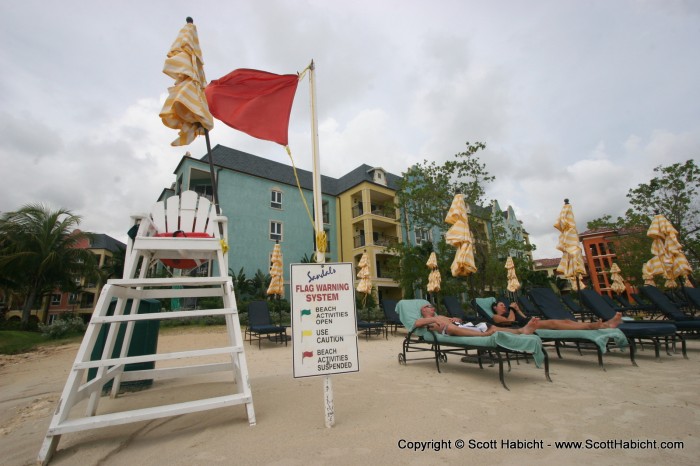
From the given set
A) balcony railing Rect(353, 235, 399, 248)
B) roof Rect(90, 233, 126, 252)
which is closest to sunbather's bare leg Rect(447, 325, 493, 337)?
balcony railing Rect(353, 235, 399, 248)

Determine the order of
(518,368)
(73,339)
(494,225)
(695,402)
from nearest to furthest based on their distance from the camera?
(695,402), (518,368), (73,339), (494,225)

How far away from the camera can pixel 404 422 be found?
9.01ft

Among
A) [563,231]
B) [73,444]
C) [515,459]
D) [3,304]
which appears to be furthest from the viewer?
[3,304]

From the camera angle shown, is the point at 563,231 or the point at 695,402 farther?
the point at 563,231

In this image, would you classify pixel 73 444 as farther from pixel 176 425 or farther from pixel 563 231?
pixel 563 231

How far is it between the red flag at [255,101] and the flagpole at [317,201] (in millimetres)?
508

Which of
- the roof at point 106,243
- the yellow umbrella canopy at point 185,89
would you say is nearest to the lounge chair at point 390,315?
the yellow umbrella canopy at point 185,89

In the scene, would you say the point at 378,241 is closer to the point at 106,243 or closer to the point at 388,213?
the point at 388,213

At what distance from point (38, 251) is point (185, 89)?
21.7 meters

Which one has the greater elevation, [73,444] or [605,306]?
[605,306]

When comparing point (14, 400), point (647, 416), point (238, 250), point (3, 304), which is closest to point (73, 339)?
point (238, 250)

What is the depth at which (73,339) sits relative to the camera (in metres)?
12.6

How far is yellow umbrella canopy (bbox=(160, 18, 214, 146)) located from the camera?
3359 millimetres

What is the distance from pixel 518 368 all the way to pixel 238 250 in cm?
1796
